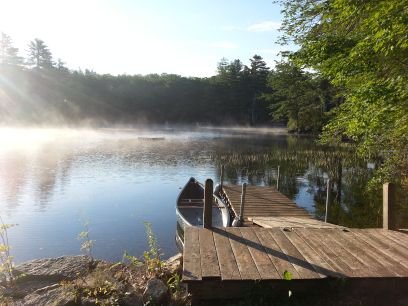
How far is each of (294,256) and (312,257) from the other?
0.28m

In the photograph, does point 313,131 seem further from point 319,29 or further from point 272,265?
point 272,265

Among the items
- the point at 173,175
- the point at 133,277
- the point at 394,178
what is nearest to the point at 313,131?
the point at 173,175

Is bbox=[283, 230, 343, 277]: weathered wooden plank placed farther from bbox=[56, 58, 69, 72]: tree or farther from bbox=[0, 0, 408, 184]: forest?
bbox=[56, 58, 69, 72]: tree

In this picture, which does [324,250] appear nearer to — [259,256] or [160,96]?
[259,256]

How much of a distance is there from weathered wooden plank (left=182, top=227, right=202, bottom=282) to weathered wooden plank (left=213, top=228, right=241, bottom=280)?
328mm

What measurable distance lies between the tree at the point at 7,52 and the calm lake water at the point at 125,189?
62.6 meters

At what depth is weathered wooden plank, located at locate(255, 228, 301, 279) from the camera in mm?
5199

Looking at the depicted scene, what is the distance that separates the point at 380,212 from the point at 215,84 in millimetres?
85632

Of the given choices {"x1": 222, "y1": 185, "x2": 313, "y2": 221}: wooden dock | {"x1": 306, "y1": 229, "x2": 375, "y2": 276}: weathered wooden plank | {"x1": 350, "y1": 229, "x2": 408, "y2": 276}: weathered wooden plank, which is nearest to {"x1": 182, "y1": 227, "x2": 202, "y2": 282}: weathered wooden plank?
{"x1": 306, "y1": 229, "x2": 375, "y2": 276}: weathered wooden plank

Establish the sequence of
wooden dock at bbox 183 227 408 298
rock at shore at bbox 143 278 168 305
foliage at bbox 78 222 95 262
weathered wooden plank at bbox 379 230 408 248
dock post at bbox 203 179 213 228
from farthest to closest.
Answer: foliage at bbox 78 222 95 262
dock post at bbox 203 179 213 228
weathered wooden plank at bbox 379 230 408 248
rock at shore at bbox 143 278 168 305
wooden dock at bbox 183 227 408 298

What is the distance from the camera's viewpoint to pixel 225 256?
18.6ft

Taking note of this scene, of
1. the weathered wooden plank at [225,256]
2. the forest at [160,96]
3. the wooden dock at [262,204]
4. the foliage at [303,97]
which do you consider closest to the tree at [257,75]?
the forest at [160,96]

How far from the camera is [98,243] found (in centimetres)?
1244

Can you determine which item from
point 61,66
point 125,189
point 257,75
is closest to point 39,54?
point 61,66
